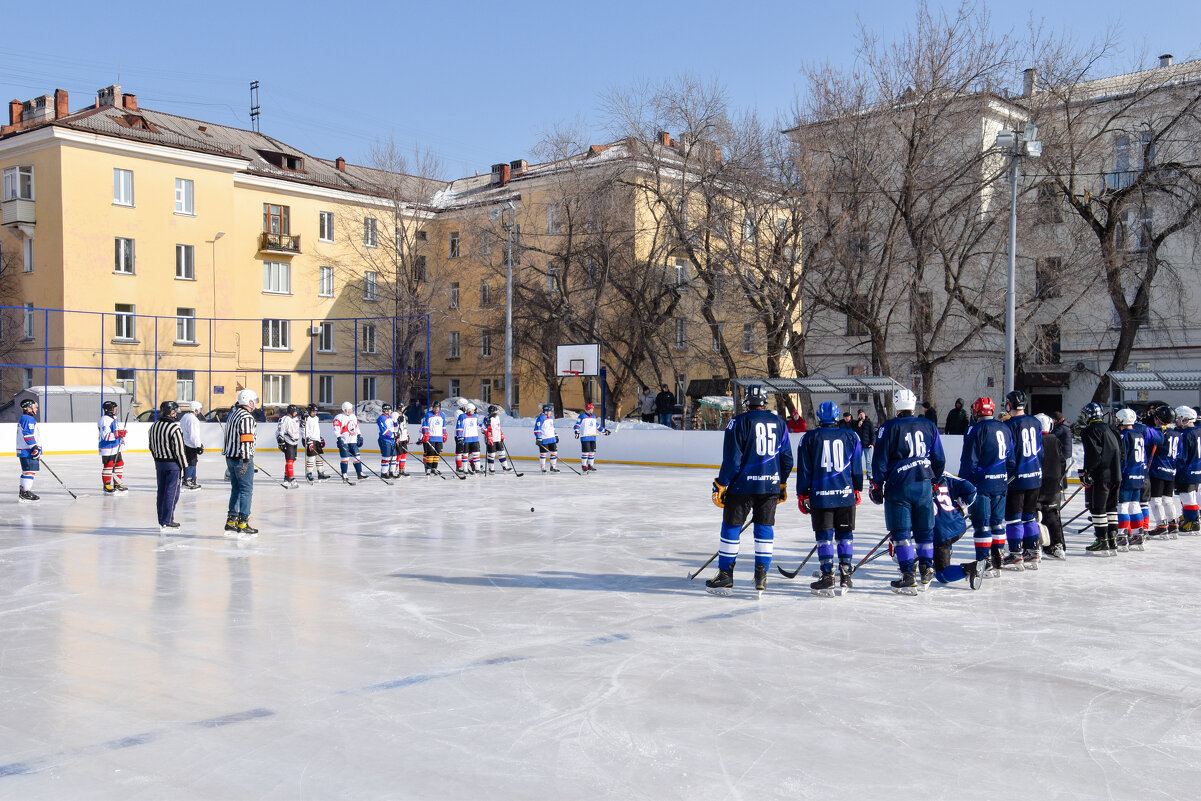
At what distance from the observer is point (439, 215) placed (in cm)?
4369

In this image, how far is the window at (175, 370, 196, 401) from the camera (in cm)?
3403

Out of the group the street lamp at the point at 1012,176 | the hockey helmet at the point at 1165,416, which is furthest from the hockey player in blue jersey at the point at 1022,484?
the street lamp at the point at 1012,176

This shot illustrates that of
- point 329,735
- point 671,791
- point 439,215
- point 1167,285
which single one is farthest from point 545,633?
point 439,215

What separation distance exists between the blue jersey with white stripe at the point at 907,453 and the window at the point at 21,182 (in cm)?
3478

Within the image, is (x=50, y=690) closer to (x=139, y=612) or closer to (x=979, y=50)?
(x=139, y=612)

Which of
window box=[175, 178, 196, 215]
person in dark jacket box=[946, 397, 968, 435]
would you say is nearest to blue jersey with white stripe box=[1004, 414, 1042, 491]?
person in dark jacket box=[946, 397, 968, 435]

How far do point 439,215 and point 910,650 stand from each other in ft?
131

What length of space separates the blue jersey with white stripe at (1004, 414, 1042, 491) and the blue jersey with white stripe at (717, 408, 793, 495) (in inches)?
99.6

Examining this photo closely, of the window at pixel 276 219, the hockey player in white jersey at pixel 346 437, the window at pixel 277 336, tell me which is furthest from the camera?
the window at pixel 276 219

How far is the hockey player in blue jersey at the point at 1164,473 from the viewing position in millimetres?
11219

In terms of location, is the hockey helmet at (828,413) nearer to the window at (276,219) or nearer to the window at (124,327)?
the window at (124,327)

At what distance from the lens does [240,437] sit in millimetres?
10734

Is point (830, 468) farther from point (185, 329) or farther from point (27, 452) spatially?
point (185, 329)

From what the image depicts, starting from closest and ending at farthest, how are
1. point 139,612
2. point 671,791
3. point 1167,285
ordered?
point 671,791, point 139,612, point 1167,285
